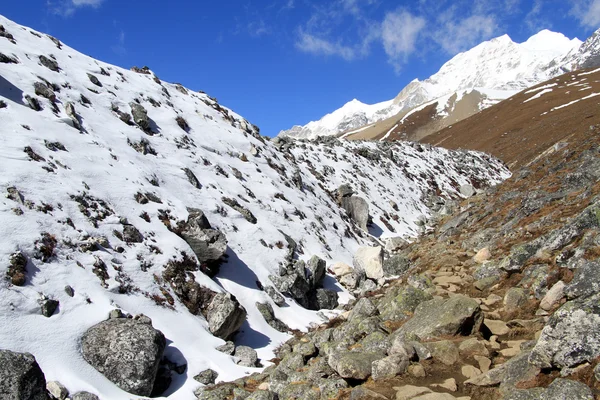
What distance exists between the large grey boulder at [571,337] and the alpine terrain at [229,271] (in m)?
0.03

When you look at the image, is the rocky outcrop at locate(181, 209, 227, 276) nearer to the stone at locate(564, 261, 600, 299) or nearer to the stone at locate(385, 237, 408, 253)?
the stone at locate(564, 261, 600, 299)

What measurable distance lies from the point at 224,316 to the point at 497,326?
10024mm

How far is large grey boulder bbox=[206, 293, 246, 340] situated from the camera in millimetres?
15891

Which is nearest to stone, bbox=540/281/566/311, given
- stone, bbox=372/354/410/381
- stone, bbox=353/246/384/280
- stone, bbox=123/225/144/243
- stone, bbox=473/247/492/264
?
stone, bbox=372/354/410/381

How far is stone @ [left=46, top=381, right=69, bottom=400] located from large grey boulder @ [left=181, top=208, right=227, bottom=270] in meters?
8.68

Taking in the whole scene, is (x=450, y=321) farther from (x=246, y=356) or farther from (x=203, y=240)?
(x=203, y=240)

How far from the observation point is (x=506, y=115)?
419ft

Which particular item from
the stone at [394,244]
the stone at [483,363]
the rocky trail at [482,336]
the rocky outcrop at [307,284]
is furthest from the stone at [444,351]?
the stone at [394,244]

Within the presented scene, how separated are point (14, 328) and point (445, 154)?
7029cm

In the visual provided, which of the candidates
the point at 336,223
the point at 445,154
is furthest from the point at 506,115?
the point at 336,223

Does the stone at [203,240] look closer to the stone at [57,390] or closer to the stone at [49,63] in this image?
the stone at [57,390]

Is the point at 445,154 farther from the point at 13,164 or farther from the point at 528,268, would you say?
the point at 13,164

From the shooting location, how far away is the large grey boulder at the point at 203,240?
1898 cm

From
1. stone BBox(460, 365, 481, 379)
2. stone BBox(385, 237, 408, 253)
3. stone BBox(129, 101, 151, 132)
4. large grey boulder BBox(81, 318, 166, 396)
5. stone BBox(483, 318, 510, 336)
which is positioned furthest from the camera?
stone BBox(385, 237, 408, 253)
